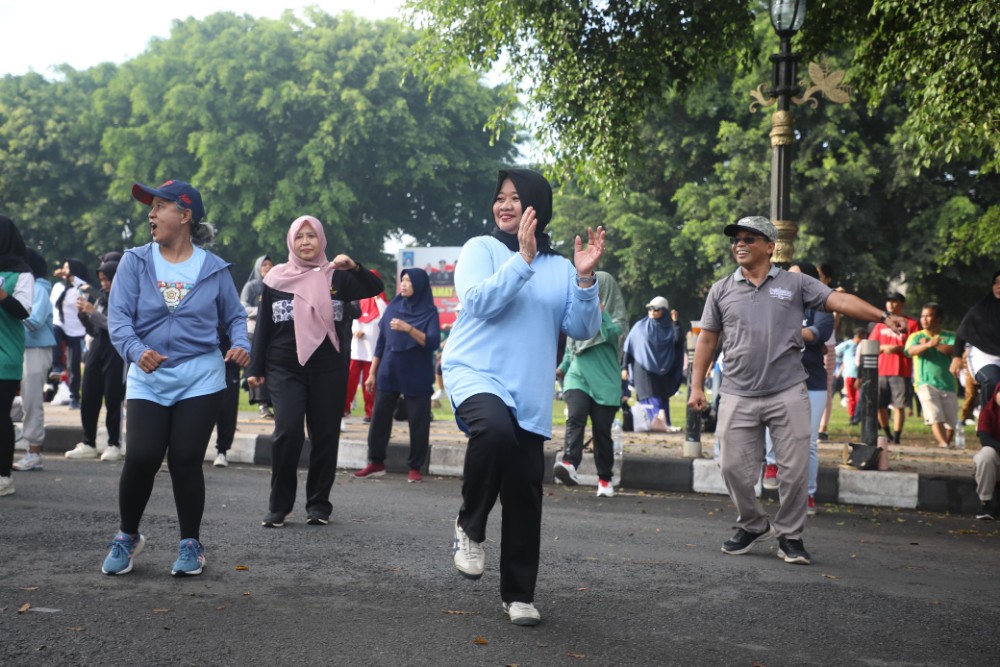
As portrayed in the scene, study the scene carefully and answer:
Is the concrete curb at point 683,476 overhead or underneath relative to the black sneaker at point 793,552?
overhead

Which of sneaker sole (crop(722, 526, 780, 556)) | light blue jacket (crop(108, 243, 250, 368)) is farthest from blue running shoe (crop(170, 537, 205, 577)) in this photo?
sneaker sole (crop(722, 526, 780, 556))

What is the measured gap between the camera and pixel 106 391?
10.4 m

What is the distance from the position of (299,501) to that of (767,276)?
386 cm

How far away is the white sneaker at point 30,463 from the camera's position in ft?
30.7

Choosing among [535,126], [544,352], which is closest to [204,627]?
[544,352]

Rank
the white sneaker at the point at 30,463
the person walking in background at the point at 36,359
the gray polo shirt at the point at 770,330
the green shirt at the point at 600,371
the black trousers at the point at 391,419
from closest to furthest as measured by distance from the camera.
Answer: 1. the gray polo shirt at the point at 770,330
2. the person walking in background at the point at 36,359
3. the green shirt at the point at 600,371
4. the white sneaker at the point at 30,463
5. the black trousers at the point at 391,419

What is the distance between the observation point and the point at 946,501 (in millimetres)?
9016

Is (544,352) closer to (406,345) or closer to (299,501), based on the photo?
(299,501)

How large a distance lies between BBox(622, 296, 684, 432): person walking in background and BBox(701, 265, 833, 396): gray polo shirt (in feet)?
27.1

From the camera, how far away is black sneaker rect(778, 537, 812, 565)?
6.29 m

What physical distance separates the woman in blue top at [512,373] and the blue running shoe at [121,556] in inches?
67.7

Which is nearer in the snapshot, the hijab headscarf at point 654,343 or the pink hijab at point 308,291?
the pink hijab at point 308,291

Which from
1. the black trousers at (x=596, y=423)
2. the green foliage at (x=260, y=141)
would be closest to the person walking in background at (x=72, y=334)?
the black trousers at (x=596, y=423)

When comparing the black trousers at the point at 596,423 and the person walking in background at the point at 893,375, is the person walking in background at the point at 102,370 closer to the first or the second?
the black trousers at the point at 596,423
